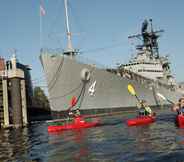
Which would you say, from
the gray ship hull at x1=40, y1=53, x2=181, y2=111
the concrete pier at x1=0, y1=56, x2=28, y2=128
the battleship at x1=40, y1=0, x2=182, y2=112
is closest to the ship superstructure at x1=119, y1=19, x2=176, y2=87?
the battleship at x1=40, y1=0, x2=182, y2=112

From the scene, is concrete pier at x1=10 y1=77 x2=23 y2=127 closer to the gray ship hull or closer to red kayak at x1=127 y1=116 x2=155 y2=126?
the gray ship hull

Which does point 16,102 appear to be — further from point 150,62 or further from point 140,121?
point 150,62

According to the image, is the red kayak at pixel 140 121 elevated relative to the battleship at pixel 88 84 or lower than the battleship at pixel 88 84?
lower

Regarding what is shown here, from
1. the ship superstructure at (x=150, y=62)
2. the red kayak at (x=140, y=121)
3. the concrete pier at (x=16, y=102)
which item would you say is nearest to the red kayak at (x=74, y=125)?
the red kayak at (x=140, y=121)

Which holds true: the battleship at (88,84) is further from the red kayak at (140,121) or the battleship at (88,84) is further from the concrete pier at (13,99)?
the red kayak at (140,121)

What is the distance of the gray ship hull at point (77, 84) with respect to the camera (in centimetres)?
4281

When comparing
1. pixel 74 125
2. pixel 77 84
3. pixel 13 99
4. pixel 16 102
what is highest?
pixel 77 84

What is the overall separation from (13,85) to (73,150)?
24761 millimetres

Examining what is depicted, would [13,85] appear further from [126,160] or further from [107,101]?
[126,160]

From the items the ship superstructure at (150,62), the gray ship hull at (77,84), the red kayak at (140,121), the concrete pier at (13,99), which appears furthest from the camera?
the ship superstructure at (150,62)

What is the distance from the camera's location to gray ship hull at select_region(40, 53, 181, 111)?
42812 millimetres

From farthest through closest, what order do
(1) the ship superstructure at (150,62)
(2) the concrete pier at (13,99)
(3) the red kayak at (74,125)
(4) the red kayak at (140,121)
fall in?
(1) the ship superstructure at (150,62) < (2) the concrete pier at (13,99) < (4) the red kayak at (140,121) < (3) the red kayak at (74,125)

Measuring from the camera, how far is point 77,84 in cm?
4466

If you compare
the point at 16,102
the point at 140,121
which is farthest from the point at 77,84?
the point at 140,121
